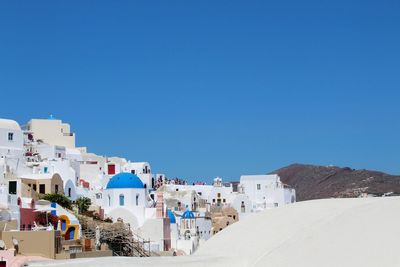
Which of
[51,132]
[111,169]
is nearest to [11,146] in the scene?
[111,169]

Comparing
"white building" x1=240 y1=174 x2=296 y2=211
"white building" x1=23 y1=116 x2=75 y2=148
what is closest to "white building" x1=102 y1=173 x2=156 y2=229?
"white building" x1=23 y1=116 x2=75 y2=148

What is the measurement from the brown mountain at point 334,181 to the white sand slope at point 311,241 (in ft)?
271

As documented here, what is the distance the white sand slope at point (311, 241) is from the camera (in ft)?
50.9

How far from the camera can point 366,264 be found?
49.4 ft

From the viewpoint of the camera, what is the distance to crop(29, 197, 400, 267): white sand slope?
15500 millimetres

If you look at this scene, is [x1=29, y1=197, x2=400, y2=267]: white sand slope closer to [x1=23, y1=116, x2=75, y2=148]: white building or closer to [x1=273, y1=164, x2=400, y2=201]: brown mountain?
[x1=23, y1=116, x2=75, y2=148]: white building

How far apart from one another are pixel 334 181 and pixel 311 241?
10088 centimetres

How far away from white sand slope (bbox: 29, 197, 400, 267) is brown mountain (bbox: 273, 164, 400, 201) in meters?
82.6

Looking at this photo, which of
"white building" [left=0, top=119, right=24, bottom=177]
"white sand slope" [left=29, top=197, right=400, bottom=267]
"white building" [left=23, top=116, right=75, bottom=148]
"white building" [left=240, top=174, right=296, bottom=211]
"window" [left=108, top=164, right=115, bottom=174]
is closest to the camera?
"white sand slope" [left=29, top=197, right=400, bottom=267]

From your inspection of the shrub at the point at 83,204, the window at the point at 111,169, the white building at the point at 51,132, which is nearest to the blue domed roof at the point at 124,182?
the shrub at the point at 83,204

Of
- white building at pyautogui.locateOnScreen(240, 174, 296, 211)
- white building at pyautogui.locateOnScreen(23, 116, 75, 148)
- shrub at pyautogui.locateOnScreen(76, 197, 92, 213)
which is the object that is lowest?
shrub at pyautogui.locateOnScreen(76, 197, 92, 213)

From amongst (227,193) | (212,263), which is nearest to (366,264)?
(212,263)

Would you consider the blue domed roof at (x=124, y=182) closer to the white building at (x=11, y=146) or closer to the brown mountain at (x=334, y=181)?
the white building at (x=11, y=146)

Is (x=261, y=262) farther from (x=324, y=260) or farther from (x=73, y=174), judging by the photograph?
(x=73, y=174)
